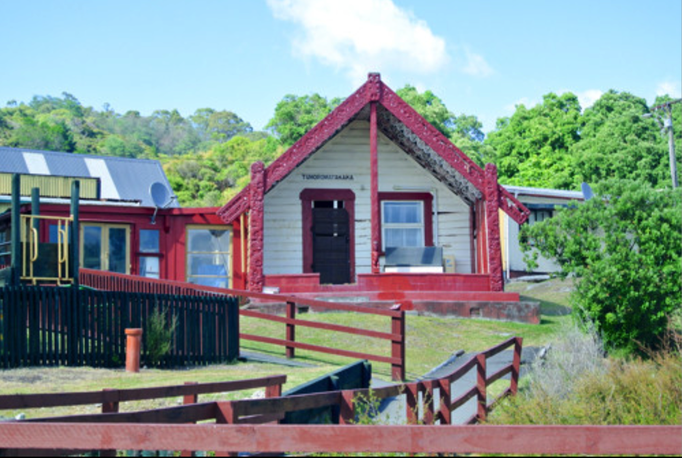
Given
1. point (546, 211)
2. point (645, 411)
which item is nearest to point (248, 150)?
point (546, 211)

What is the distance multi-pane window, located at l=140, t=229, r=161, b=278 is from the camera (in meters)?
22.4

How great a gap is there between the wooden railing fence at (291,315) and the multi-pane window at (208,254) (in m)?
4.42

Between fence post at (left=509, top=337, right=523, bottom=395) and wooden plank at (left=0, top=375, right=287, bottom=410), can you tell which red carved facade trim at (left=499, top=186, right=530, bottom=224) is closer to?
fence post at (left=509, top=337, right=523, bottom=395)

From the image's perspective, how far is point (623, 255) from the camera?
56.5ft

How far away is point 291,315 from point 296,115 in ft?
183

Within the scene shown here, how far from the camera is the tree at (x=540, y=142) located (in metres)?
56.5

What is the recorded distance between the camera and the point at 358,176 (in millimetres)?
23375

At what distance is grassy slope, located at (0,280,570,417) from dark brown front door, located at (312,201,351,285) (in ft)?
12.0

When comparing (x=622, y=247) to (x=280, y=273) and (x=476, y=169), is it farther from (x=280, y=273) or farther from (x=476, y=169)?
(x=280, y=273)

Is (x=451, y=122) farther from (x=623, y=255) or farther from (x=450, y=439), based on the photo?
(x=450, y=439)

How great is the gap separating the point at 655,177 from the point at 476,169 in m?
32.8

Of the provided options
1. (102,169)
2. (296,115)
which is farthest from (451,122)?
(102,169)

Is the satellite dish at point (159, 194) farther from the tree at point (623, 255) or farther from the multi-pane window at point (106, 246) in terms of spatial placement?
the tree at point (623, 255)

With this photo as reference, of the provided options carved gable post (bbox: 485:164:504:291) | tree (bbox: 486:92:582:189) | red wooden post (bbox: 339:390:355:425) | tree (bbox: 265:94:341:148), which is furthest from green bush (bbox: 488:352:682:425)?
tree (bbox: 265:94:341:148)
